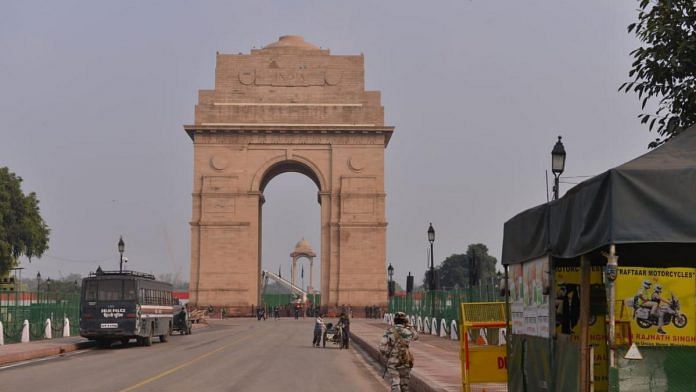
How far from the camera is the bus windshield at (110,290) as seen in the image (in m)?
34.9

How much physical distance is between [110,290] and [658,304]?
1122 inches

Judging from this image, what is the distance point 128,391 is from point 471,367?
6968 millimetres

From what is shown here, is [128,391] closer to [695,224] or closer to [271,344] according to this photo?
[695,224]

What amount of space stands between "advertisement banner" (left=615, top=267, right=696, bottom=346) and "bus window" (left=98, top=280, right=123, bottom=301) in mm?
28072

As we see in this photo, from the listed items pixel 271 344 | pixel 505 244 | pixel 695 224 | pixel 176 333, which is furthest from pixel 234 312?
pixel 695 224

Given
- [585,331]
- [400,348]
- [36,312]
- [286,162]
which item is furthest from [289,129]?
[585,331]

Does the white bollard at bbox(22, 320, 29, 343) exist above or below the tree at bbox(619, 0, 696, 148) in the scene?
below

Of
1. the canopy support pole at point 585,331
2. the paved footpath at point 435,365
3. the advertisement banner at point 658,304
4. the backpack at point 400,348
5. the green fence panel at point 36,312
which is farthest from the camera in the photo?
the green fence panel at point 36,312

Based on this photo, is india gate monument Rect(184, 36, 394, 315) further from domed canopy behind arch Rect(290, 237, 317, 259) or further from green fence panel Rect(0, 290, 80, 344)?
domed canopy behind arch Rect(290, 237, 317, 259)

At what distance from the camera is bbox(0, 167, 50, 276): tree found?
3546 inches

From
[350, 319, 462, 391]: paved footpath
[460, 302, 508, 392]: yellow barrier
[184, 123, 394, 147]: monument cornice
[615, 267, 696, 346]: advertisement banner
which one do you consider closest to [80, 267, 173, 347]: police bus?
[350, 319, 462, 391]: paved footpath

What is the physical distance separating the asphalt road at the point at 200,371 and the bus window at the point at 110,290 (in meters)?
1.85

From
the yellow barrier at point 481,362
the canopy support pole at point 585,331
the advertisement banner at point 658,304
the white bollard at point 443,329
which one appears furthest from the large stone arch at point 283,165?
the advertisement banner at point 658,304

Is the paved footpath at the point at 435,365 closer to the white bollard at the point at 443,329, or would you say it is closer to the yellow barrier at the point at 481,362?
the yellow barrier at the point at 481,362
